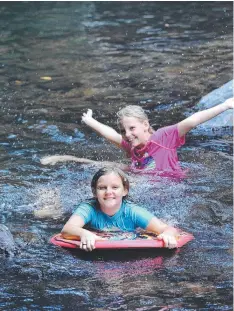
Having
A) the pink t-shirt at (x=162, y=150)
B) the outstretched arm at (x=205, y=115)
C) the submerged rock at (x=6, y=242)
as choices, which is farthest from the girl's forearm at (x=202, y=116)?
the submerged rock at (x=6, y=242)

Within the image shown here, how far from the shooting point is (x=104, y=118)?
371 inches

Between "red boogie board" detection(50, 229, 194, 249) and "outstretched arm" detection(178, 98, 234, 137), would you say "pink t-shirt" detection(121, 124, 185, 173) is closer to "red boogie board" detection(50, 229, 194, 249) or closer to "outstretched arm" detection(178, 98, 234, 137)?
"outstretched arm" detection(178, 98, 234, 137)

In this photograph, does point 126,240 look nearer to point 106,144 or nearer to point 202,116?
point 202,116

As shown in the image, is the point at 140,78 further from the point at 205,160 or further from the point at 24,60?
the point at 205,160

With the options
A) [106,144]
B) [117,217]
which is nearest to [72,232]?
[117,217]

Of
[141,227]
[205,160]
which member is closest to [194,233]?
[141,227]

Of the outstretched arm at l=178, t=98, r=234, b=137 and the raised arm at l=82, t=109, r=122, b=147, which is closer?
the outstretched arm at l=178, t=98, r=234, b=137

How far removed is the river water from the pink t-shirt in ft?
0.60

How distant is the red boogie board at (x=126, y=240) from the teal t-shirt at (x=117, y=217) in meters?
0.07

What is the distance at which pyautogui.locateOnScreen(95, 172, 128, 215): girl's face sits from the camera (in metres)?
5.70

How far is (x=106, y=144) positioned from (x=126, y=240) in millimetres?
3105

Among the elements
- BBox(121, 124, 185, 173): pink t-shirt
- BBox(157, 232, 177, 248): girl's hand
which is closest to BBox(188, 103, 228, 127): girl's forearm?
BBox(121, 124, 185, 173): pink t-shirt

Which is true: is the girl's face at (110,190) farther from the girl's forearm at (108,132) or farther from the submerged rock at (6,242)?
the girl's forearm at (108,132)

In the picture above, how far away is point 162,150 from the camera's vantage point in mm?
7102
